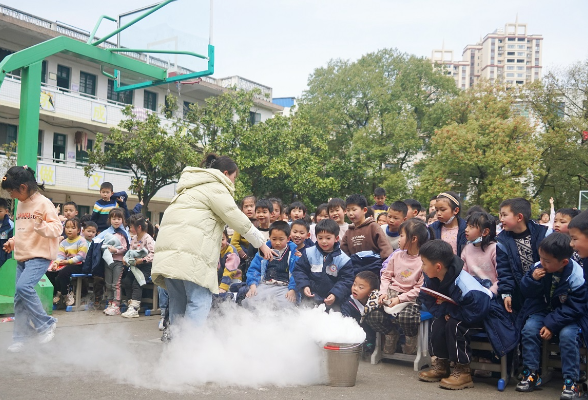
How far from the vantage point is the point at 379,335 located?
19.8ft

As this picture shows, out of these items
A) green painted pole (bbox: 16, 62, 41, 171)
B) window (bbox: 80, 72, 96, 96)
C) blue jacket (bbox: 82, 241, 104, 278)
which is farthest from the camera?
window (bbox: 80, 72, 96, 96)

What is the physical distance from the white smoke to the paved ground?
0.03 meters

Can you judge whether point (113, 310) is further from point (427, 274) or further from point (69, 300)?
point (427, 274)

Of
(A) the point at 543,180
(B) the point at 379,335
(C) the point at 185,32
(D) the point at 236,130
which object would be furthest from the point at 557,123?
(B) the point at 379,335

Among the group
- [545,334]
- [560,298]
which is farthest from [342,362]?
[560,298]

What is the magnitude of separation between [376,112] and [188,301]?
108 feet

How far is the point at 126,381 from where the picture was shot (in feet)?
15.5

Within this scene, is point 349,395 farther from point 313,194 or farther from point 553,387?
point 313,194

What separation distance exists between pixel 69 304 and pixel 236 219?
18.4 feet

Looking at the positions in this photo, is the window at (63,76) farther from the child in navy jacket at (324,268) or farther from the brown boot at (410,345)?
the brown boot at (410,345)

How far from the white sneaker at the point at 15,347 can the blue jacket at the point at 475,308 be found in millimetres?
4382

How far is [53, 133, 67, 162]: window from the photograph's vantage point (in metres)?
26.0

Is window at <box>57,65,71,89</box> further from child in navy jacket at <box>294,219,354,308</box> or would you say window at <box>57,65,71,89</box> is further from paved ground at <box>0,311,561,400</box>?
child in navy jacket at <box>294,219,354,308</box>

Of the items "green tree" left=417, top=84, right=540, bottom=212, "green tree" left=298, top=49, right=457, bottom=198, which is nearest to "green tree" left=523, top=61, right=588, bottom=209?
"green tree" left=417, top=84, right=540, bottom=212
